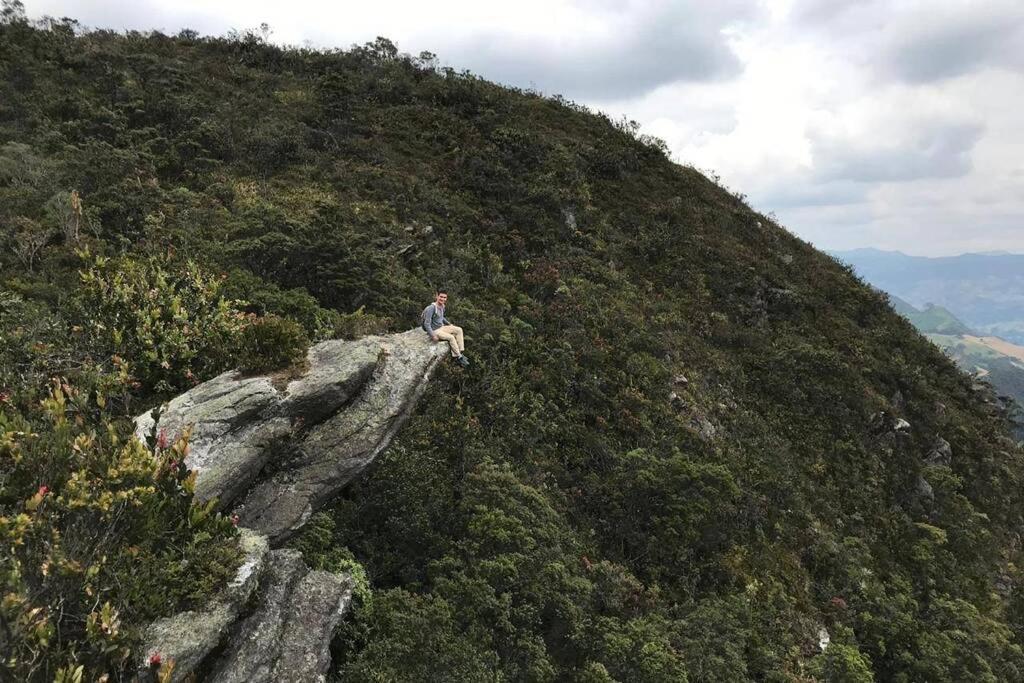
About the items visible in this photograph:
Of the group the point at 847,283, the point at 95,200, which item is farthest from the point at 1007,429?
the point at 95,200

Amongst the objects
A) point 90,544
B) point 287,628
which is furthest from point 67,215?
point 287,628

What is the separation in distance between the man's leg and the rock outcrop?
0.88 m

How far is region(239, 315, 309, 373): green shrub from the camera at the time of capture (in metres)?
9.30

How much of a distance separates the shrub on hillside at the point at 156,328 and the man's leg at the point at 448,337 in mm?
A: 4079

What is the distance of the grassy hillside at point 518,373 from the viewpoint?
370 inches

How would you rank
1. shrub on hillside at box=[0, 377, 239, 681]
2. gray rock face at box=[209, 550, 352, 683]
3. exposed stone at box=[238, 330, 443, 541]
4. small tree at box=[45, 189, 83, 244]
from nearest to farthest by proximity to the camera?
shrub on hillside at box=[0, 377, 239, 681]
gray rock face at box=[209, 550, 352, 683]
exposed stone at box=[238, 330, 443, 541]
small tree at box=[45, 189, 83, 244]

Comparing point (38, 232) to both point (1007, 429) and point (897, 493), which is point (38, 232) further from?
point (1007, 429)

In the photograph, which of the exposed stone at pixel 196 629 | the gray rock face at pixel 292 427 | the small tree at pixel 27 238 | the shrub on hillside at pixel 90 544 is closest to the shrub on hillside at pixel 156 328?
the gray rock face at pixel 292 427

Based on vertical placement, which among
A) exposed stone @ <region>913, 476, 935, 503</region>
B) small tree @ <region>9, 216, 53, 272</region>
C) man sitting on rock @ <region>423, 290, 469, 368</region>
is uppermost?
small tree @ <region>9, 216, 53, 272</region>

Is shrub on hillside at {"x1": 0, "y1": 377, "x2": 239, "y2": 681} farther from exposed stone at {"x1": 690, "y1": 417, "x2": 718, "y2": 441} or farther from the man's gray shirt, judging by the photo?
exposed stone at {"x1": 690, "y1": 417, "x2": 718, "y2": 441}

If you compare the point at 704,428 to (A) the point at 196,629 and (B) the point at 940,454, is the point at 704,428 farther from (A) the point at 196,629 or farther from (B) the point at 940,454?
(A) the point at 196,629

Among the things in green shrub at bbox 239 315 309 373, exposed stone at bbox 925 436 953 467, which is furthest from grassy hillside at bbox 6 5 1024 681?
green shrub at bbox 239 315 309 373

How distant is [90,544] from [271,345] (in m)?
4.40

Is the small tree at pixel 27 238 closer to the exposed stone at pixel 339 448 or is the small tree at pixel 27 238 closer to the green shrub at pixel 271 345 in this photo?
the green shrub at pixel 271 345
